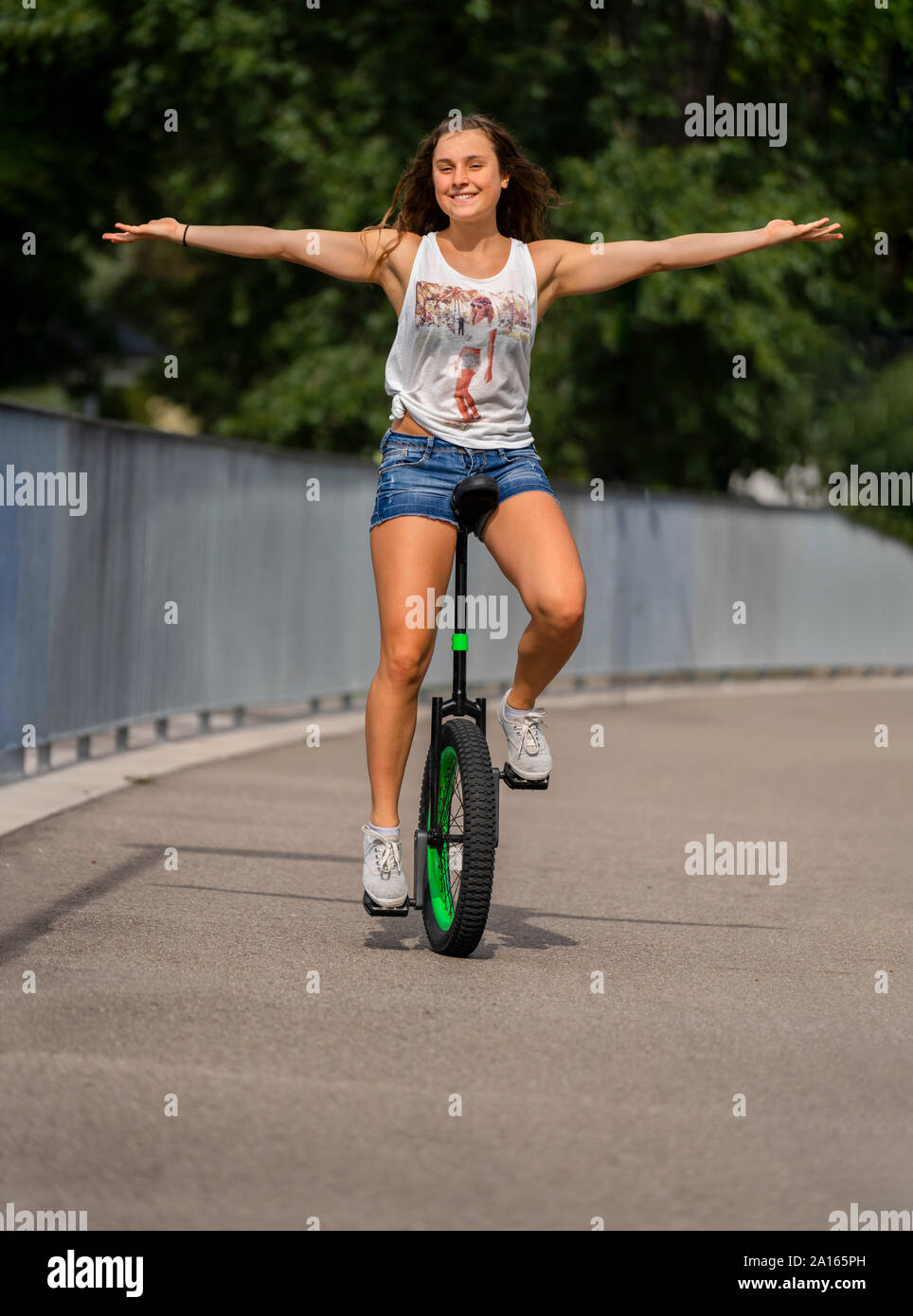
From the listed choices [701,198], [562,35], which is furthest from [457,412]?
[562,35]

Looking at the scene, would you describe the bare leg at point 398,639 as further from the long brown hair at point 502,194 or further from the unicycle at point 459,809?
the long brown hair at point 502,194

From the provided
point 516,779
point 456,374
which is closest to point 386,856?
point 516,779

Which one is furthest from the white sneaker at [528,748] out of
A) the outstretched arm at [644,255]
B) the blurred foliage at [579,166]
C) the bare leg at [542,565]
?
the blurred foliage at [579,166]

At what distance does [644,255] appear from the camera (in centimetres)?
609

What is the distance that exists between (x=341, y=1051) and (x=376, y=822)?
1310 mm

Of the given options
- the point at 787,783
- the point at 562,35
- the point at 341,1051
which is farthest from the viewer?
the point at 562,35

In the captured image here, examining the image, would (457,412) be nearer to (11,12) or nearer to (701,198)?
(701,198)

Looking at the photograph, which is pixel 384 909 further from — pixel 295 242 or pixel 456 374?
pixel 295 242

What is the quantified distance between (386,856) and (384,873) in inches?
1.9

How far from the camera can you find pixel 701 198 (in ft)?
81.3

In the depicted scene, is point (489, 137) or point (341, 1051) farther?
point (489, 137)

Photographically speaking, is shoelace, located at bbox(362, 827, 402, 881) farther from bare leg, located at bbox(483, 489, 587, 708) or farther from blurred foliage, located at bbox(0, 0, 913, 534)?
blurred foliage, located at bbox(0, 0, 913, 534)

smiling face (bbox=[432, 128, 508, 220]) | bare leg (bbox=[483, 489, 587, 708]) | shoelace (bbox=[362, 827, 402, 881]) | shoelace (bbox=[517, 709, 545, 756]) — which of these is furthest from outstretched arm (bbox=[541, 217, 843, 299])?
shoelace (bbox=[362, 827, 402, 881])
